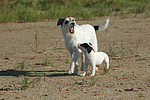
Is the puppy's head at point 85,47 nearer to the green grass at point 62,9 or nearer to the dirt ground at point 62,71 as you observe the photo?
the dirt ground at point 62,71

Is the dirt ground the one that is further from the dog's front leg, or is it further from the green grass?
the green grass

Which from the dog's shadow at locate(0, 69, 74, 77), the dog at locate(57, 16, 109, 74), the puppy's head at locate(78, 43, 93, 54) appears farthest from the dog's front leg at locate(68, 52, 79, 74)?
the puppy's head at locate(78, 43, 93, 54)

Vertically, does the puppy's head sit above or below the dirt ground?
above

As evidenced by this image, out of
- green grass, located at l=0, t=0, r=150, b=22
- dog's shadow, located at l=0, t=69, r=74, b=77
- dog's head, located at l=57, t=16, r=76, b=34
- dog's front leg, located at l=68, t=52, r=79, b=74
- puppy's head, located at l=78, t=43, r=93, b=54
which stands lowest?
dog's shadow, located at l=0, t=69, r=74, b=77

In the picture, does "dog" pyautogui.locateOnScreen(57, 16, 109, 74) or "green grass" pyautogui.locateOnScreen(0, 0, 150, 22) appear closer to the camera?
"dog" pyautogui.locateOnScreen(57, 16, 109, 74)

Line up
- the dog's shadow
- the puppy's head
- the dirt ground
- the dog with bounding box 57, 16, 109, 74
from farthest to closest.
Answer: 1. the dog's shadow
2. the dog with bounding box 57, 16, 109, 74
3. the puppy's head
4. the dirt ground

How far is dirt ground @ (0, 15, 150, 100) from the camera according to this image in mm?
5699

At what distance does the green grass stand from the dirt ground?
2.65 metres

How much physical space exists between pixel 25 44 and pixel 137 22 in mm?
5842

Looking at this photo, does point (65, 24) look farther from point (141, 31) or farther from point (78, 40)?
point (141, 31)

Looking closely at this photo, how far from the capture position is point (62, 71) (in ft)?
24.6

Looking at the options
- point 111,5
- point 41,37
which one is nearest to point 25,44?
point 41,37

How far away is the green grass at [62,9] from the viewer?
1597 centimetres

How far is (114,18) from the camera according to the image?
16391 mm
